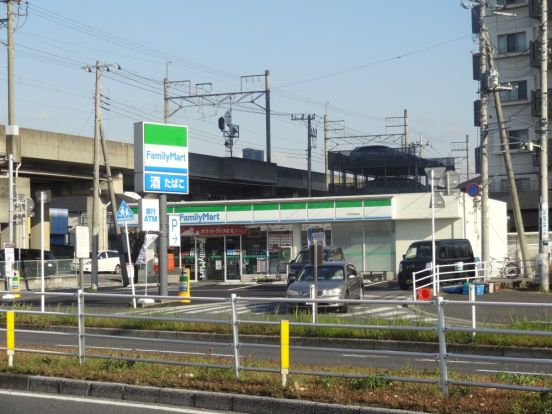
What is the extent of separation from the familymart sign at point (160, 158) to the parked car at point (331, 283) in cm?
466

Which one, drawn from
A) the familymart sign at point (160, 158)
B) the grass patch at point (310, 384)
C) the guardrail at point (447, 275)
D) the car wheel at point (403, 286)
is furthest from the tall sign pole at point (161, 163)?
the grass patch at point (310, 384)

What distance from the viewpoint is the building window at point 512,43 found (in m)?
67.1

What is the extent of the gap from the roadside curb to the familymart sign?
14.1 m

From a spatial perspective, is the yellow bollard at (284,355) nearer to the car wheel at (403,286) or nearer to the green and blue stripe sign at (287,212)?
the car wheel at (403,286)

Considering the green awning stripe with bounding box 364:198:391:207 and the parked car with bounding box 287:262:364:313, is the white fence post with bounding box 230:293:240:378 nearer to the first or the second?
the parked car with bounding box 287:262:364:313

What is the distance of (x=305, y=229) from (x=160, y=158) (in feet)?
63.4

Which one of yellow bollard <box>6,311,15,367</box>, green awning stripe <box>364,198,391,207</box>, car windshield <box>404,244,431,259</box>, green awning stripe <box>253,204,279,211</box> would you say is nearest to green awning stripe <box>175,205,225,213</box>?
green awning stripe <box>253,204,279,211</box>

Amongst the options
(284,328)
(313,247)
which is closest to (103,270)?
(313,247)

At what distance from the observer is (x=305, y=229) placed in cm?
4441

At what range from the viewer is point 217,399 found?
9891 millimetres

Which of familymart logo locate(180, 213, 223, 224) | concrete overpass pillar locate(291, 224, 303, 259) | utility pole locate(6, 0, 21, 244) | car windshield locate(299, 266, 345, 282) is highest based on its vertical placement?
utility pole locate(6, 0, 21, 244)

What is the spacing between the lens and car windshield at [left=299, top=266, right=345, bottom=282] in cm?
2603

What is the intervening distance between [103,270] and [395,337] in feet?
138

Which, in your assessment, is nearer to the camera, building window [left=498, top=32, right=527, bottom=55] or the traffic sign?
the traffic sign
